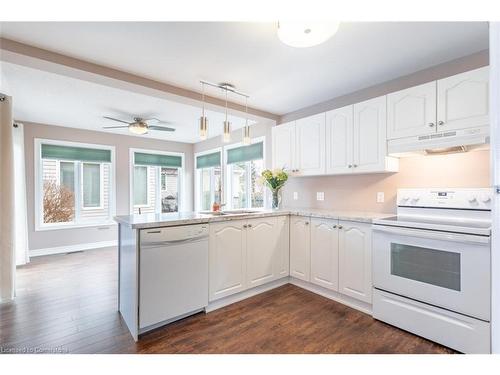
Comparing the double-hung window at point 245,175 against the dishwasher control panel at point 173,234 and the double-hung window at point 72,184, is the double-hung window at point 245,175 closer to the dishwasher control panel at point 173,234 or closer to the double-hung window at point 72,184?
the dishwasher control panel at point 173,234

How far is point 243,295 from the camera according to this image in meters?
2.69

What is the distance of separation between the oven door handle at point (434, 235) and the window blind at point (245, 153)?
2.67m

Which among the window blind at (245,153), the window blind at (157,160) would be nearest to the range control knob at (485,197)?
the window blind at (245,153)

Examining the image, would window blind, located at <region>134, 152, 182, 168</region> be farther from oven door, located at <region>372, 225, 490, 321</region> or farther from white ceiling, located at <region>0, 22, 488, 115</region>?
oven door, located at <region>372, 225, 490, 321</region>

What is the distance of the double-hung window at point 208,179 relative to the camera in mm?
5882

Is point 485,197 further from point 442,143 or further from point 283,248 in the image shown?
point 283,248

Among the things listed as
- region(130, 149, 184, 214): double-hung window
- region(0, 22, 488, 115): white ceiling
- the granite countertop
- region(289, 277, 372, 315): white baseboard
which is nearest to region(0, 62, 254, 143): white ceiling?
region(0, 22, 488, 115): white ceiling

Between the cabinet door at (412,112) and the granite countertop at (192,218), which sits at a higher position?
the cabinet door at (412,112)

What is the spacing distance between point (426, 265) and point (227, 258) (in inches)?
67.3

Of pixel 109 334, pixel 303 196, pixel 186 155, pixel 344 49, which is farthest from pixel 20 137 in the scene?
pixel 344 49

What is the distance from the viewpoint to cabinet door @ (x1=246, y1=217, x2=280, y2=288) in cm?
269

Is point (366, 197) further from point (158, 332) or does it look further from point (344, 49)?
point (158, 332)

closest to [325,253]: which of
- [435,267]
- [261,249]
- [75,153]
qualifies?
[261,249]
